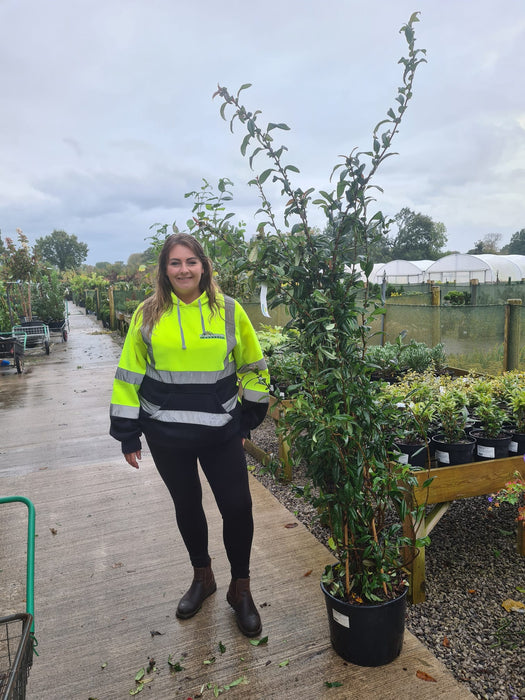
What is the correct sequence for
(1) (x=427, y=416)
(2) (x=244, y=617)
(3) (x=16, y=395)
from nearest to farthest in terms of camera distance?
(2) (x=244, y=617)
(1) (x=427, y=416)
(3) (x=16, y=395)

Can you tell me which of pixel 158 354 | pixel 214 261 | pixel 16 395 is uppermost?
pixel 214 261

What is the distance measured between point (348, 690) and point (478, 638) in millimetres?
727

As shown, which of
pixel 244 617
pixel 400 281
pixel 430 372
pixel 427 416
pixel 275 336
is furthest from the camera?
pixel 400 281

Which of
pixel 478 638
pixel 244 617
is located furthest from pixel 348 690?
pixel 478 638

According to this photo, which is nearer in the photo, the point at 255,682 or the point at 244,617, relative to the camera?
the point at 255,682

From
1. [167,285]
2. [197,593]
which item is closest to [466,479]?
[197,593]

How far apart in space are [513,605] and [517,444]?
3.15 ft

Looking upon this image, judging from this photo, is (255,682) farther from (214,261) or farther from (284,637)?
(214,261)

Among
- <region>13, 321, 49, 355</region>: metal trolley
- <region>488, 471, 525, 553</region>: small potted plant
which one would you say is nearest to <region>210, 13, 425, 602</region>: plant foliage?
<region>488, 471, 525, 553</region>: small potted plant

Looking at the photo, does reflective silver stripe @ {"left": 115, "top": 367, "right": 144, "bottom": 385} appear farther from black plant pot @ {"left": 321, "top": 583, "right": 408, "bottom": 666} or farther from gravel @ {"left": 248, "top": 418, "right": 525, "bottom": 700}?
black plant pot @ {"left": 321, "top": 583, "right": 408, "bottom": 666}

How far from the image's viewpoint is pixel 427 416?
307 centimetres

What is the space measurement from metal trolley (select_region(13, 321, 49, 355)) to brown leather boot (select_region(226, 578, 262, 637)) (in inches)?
482

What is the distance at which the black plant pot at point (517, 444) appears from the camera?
10.3ft

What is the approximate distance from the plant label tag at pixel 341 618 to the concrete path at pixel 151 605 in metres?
A: 0.20
